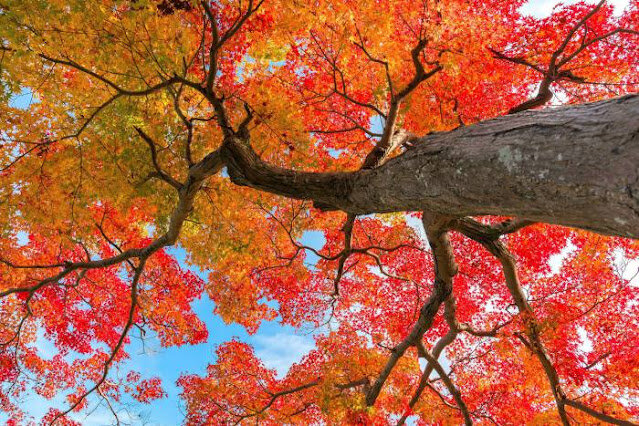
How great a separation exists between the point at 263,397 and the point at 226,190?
5594 mm

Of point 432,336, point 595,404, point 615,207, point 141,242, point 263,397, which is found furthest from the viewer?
point 141,242

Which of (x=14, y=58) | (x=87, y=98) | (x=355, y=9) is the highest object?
(x=355, y=9)

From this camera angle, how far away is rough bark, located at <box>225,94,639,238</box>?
2.09 meters

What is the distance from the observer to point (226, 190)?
8.77m

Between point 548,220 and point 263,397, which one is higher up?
point 263,397

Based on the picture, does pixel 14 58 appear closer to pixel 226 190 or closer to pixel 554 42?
pixel 226 190

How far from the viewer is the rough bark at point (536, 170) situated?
2092 millimetres

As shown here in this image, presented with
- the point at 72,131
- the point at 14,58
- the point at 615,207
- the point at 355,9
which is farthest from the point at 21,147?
the point at 615,207

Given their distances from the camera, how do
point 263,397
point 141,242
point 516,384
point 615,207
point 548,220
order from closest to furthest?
1. point 615,207
2. point 548,220
3. point 263,397
4. point 516,384
5. point 141,242

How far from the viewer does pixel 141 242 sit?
1470cm

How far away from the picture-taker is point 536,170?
2.48 meters

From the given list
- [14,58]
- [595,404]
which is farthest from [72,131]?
[595,404]

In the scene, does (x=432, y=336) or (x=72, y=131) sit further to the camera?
(x=432, y=336)

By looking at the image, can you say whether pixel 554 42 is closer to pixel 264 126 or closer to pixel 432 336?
pixel 264 126
